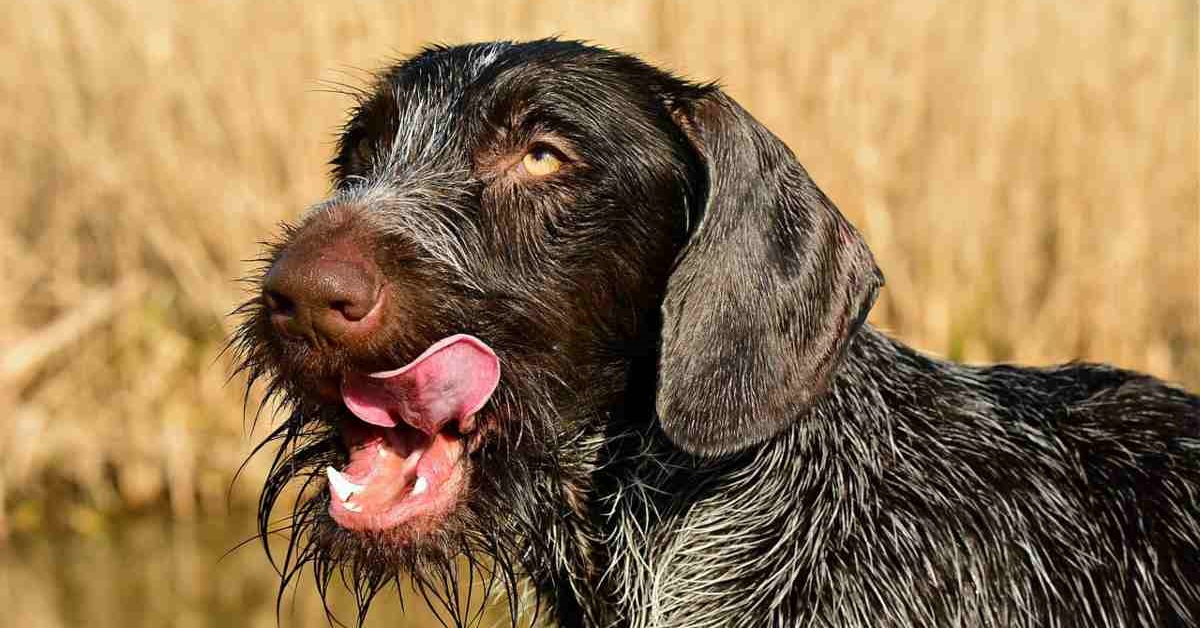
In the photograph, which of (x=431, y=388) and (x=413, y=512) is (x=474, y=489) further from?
(x=431, y=388)

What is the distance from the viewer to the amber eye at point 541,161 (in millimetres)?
3059

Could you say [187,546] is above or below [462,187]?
below

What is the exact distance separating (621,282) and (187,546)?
14.6 feet

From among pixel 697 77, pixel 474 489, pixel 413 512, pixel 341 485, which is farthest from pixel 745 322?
pixel 697 77

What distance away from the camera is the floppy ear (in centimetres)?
297

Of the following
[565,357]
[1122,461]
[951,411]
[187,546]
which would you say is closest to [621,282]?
[565,357]

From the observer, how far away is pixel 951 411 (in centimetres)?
347

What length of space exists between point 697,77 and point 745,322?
407 centimetres

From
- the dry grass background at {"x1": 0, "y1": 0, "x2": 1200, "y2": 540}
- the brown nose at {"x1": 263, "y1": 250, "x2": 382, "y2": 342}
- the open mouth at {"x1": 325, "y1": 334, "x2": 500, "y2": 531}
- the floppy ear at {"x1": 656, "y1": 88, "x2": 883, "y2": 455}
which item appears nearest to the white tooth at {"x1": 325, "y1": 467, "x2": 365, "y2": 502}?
the open mouth at {"x1": 325, "y1": 334, "x2": 500, "y2": 531}

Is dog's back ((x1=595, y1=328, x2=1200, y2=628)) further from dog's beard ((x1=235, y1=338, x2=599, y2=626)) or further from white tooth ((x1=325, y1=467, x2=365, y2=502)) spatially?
white tooth ((x1=325, y1=467, x2=365, y2=502))

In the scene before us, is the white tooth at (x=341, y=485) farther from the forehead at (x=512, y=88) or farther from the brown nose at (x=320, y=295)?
the forehead at (x=512, y=88)

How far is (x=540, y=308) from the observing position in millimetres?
2979

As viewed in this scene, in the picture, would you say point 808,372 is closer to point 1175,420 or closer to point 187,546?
point 1175,420

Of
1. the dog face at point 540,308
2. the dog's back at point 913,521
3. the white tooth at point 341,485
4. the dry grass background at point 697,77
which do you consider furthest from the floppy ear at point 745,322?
the dry grass background at point 697,77
